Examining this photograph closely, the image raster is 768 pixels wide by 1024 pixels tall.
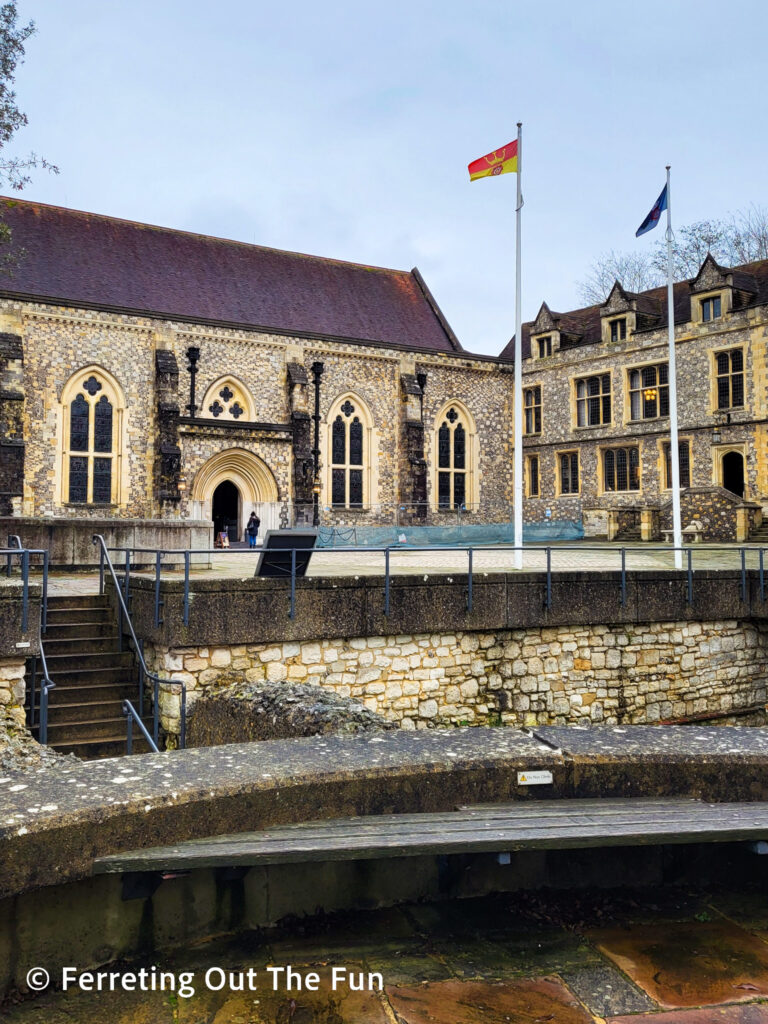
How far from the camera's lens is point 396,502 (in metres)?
30.4

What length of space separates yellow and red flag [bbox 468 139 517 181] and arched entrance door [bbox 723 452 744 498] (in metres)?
19.2

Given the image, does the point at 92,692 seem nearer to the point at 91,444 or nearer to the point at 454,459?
the point at 91,444

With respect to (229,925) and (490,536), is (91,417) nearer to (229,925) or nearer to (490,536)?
(490,536)

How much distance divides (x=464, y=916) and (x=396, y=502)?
88.0ft

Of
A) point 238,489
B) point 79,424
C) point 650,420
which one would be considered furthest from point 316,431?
point 650,420

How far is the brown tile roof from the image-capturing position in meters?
26.5

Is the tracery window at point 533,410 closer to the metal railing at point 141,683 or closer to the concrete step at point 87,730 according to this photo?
the metal railing at point 141,683

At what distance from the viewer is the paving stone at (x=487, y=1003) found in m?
2.92

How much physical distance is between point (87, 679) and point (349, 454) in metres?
21.5

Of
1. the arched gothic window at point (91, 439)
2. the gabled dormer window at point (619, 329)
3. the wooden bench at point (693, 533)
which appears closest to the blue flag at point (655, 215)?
the wooden bench at point (693, 533)

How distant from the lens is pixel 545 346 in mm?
35062

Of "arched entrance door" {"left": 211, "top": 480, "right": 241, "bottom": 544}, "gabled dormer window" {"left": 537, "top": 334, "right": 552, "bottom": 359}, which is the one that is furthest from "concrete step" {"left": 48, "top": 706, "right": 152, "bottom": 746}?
"gabled dormer window" {"left": 537, "top": 334, "right": 552, "bottom": 359}

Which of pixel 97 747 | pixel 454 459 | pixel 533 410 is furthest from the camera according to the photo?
pixel 533 410

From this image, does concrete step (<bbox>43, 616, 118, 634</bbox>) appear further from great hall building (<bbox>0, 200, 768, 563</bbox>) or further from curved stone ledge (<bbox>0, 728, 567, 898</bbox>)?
great hall building (<bbox>0, 200, 768, 563</bbox>)
